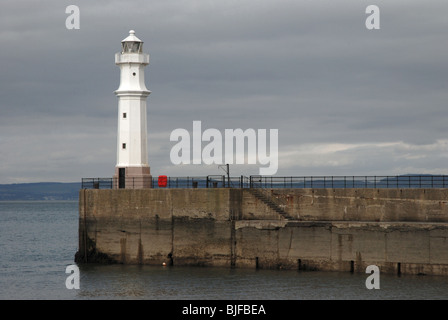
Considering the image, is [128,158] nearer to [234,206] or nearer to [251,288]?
[234,206]

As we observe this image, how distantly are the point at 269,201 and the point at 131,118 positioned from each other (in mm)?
9186

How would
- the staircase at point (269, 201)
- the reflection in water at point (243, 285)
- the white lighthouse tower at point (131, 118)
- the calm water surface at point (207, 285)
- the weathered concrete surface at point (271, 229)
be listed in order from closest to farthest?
the reflection in water at point (243, 285) → the calm water surface at point (207, 285) → the weathered concrete surface at point (271, 229) → the staircase at point (269, 201) → the white lighthouse tower at point (131, 118)

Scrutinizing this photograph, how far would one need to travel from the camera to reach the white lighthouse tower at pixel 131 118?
152ft

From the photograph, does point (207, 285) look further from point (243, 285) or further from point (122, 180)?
point (122, 180)

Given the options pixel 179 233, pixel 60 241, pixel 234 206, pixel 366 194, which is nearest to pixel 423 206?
pixel 366 194

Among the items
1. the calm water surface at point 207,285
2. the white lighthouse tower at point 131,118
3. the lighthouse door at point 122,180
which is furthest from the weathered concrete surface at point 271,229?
the white lighthouse tower at point 131,118

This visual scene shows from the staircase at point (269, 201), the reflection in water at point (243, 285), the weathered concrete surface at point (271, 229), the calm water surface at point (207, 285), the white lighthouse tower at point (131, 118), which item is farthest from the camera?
the white lighthouse tower at point (131, 118)

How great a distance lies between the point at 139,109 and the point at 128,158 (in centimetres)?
268

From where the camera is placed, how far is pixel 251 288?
3722cm

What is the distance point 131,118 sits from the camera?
1828 inches

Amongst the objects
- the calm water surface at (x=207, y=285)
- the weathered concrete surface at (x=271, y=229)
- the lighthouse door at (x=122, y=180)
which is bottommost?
the calm water surface at (x=207, y=285)

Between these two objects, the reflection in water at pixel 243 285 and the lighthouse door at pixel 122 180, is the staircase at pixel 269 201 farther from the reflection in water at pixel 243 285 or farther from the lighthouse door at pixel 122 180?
the lighthouse door at pixel 122 180

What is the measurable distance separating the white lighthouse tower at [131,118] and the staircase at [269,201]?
22.4 feet
